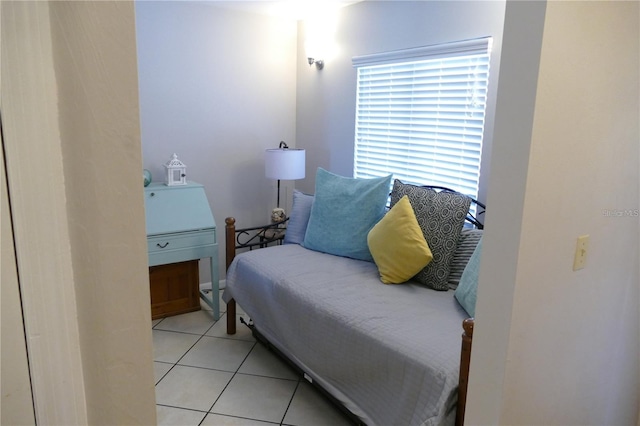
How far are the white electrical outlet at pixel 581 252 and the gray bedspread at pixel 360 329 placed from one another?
1.91 ft

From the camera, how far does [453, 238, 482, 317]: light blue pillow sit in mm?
2070

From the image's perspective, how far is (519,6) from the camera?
1.13 metres

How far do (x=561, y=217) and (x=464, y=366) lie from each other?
2.06 feet

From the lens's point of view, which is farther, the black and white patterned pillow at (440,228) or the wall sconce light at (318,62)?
the wall sconce light at (318,62)

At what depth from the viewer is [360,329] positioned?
6.59ft

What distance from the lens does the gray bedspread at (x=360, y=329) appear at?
1715mm

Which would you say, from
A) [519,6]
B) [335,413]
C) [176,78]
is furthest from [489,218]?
[176,78]

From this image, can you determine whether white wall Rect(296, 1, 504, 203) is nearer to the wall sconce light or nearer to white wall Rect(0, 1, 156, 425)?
the wall sconce light

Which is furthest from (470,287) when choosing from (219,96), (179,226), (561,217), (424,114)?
(219,96)

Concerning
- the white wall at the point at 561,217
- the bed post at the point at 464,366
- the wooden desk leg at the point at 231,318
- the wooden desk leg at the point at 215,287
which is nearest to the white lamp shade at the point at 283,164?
the wooden desk leg at the point at 215,287

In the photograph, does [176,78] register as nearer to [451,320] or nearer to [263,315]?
[263,315]

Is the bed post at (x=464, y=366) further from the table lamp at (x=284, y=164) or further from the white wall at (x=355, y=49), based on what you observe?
the table lamp at (x=284, y=164)

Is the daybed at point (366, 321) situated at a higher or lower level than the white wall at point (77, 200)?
lower

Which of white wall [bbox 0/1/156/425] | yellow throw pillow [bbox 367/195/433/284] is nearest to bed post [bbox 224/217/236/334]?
yellow throw pillow [bbox 367/195/433/284]
